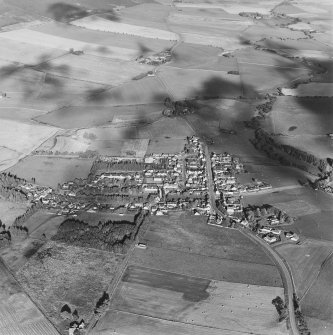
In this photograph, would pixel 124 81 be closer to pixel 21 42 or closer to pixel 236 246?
pixel 21 42

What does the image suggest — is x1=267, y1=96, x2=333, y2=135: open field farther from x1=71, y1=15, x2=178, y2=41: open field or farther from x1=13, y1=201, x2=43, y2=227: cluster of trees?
x1=71, y1=15, x2=178, y2=41: open field

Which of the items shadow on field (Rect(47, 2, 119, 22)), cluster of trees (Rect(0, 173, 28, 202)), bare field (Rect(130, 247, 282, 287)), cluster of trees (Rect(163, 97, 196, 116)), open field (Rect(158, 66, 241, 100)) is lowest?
open field (Rect(158, 66, 241, 100))

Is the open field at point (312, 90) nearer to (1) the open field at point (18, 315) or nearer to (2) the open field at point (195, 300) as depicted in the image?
(2) the open field at point (195, 300)

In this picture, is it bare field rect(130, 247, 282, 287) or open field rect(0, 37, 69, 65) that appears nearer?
bare field rect(130, 247, 282, 287)

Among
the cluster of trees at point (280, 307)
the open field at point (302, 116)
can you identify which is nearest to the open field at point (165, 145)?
the open field at point (302, 116)

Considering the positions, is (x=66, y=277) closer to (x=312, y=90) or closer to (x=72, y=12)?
(x=312, y=90)

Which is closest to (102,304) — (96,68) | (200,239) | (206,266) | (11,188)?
(206,266)

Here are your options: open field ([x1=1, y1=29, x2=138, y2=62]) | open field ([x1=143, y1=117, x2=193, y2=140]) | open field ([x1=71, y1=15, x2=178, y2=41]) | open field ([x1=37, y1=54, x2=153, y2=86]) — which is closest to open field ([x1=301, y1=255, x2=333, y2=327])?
open field ([x1=143, y1=117, x2=193, y2=140])
